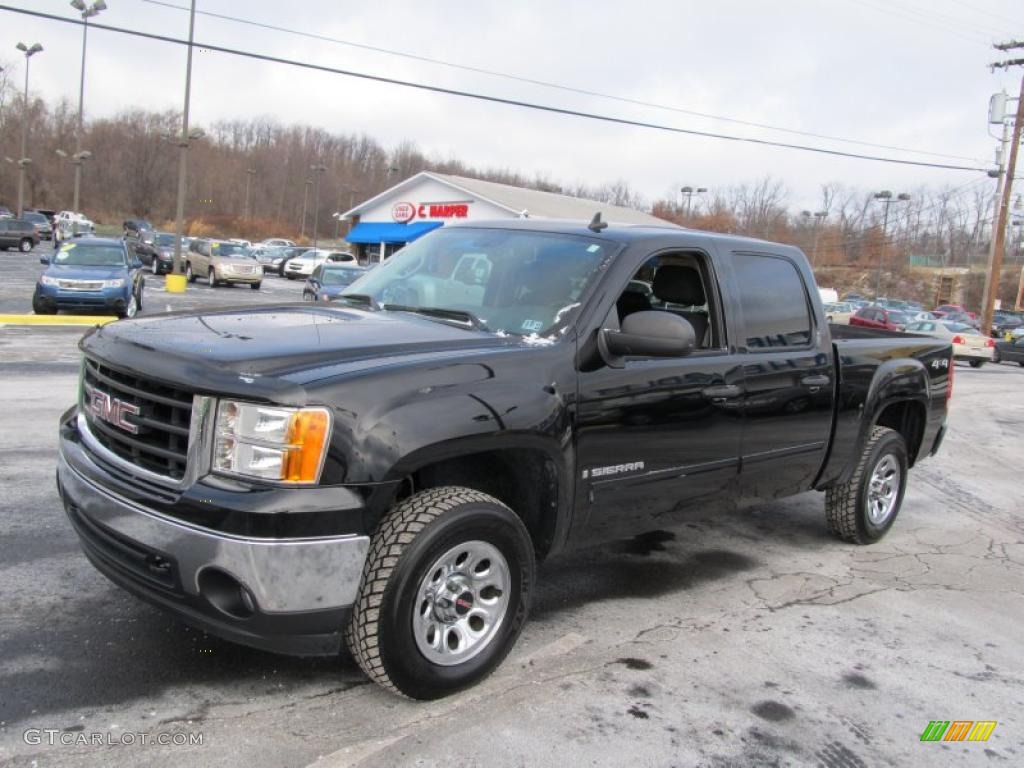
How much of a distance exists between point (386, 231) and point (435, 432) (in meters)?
46.7

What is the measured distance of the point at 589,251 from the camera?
4008 mm

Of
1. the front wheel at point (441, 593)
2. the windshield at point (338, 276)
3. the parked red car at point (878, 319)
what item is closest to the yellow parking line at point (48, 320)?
the windshield at point (338, 276)

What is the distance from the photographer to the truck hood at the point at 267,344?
2.81m

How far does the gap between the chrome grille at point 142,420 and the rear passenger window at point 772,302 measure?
115 inches

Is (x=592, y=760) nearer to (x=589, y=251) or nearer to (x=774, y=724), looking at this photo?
(x=774, y=724)

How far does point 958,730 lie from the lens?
10.9 feet

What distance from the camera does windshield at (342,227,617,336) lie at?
12.5 ft

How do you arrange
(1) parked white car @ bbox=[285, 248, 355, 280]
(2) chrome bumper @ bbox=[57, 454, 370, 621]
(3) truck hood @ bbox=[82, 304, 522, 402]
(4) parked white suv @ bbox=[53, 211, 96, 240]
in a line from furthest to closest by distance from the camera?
(4) parked white suv @ bbox=[53, 211, 96, 240]
(1) parked white car @ bbox=[285, 248, 355, 280]
(3) truck hood @ bbox=[82, 304, 522, 402]
(2) chrome bumper @ bbox=[57, 454, 370, 621]

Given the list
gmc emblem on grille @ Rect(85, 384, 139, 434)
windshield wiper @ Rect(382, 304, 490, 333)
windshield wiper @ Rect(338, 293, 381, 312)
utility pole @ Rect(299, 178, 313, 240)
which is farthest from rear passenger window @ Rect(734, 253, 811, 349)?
utility pole @ Rect(299, 178, 313, 240)

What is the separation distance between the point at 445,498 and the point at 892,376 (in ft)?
12.3

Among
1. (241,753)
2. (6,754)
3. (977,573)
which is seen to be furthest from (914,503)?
(6,754)

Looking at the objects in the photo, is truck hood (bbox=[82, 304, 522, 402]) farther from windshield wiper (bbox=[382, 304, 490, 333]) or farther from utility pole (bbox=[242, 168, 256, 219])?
utility pole (bbox=[242, 168, 256, 219])

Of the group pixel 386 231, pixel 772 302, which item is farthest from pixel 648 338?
pixel 386 231

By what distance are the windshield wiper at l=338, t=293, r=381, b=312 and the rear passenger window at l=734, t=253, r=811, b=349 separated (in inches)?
76.8
